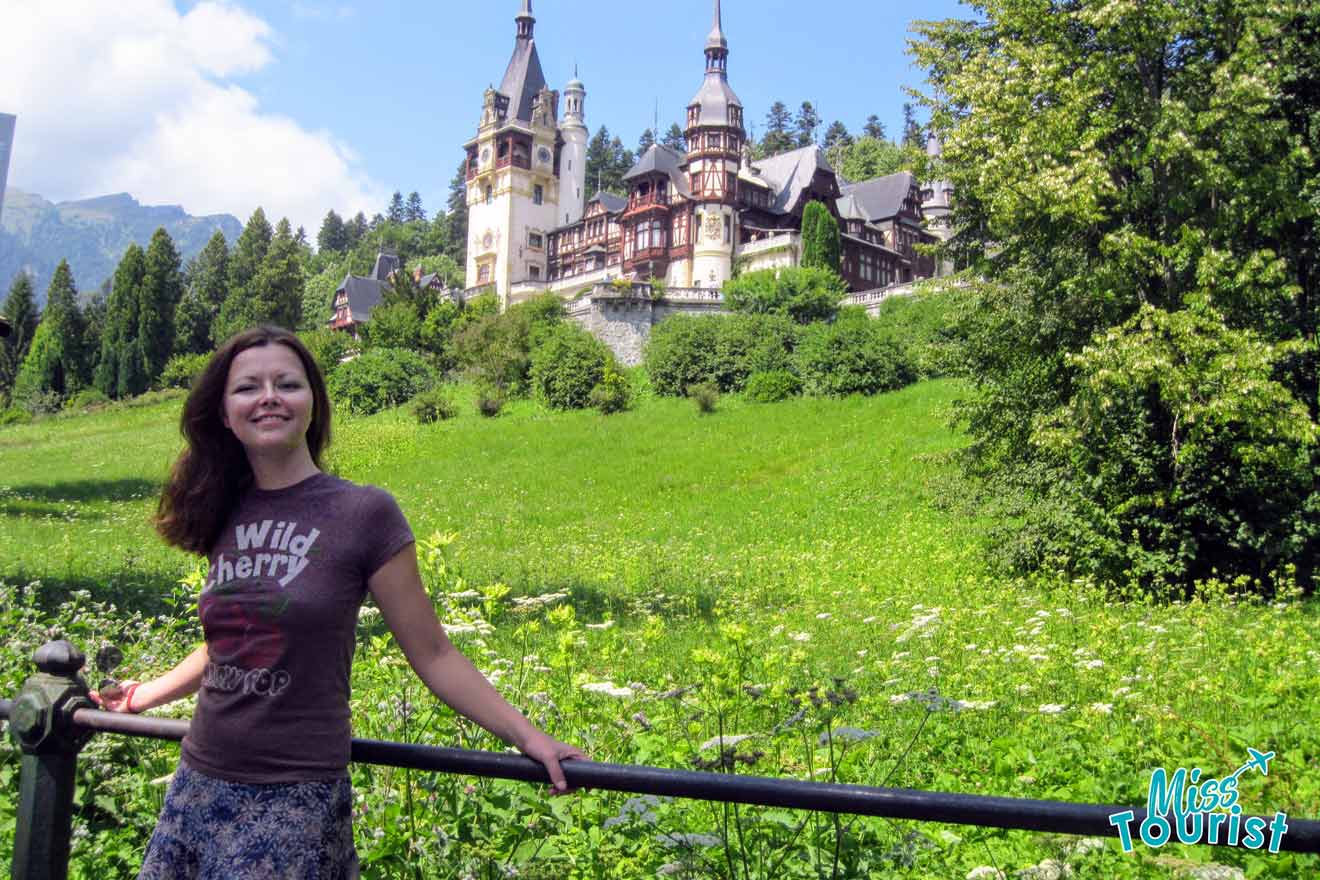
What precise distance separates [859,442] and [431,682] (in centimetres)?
2472

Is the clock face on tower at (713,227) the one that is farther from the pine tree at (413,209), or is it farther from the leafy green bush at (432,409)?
the pine tree at (413,209)

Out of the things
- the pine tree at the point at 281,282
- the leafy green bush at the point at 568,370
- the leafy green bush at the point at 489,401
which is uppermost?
the pine tree at the point at 281,282

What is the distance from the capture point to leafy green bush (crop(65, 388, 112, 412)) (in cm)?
5515

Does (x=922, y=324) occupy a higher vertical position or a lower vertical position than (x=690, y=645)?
higher

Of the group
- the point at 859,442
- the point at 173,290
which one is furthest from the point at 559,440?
the point at 173,290

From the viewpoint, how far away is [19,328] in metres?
67.8

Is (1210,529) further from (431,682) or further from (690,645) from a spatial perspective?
(431,682)

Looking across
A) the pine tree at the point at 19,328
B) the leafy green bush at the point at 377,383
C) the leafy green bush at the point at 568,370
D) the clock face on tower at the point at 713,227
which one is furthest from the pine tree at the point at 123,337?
the clock face on tower at the point at 713,227

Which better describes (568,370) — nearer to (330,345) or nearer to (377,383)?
(377,383)

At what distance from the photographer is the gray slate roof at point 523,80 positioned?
2650 inches

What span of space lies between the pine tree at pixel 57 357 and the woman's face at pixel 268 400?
6796cm

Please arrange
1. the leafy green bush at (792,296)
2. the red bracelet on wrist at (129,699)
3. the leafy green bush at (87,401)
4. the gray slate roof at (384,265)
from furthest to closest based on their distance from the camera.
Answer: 1. the gray slate roof at (384,265)
2. the leafy green bush at (87,401)
3. the leafy green bush at (792,296)
4. the red bracelet on wrist at (129,699)

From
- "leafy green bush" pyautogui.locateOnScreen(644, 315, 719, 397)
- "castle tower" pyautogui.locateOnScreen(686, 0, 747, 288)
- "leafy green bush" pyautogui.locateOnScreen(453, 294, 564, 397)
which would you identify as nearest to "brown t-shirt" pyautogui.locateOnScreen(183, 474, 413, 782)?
"leafy green bush" pyautogui.locateOnScreen(644, 315, 719, 397)

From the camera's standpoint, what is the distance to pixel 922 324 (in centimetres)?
3719
